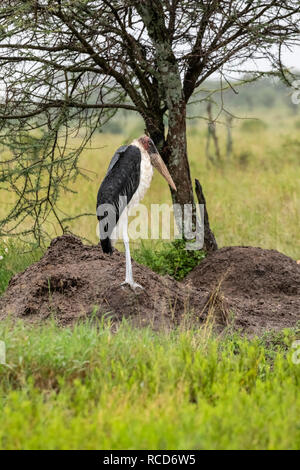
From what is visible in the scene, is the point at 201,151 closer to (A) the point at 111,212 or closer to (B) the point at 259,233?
(B) the point at 259,233

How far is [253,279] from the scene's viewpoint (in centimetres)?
815

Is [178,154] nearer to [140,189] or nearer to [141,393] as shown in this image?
[140,189]

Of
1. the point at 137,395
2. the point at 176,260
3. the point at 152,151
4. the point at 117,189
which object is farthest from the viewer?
the point at 176,260

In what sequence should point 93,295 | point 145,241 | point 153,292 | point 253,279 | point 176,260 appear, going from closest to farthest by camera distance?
point 93,295
point 153,292
point 253,279
point 176,260
point 145,241

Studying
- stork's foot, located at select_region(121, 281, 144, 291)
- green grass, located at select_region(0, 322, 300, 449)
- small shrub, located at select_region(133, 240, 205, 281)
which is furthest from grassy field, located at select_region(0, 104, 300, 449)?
small shrub, located at select_region(133, 240, 205, 281)

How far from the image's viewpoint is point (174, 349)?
4711 millimetres

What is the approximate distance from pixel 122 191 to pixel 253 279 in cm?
261

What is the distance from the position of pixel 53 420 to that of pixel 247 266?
4.91m

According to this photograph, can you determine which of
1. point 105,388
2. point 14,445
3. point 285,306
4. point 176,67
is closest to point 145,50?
point 176,67

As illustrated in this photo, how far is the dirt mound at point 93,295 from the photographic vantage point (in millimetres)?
6168

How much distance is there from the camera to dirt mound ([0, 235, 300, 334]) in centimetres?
624

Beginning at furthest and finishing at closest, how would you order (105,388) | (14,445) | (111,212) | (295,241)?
(295,241), (111,212), (105,388), (14,445)

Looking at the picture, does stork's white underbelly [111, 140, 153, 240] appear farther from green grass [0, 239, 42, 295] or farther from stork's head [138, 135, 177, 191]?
green grass [0, 239, 42, 295]

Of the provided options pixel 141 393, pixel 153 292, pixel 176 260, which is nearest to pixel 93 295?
pixel 153 292
